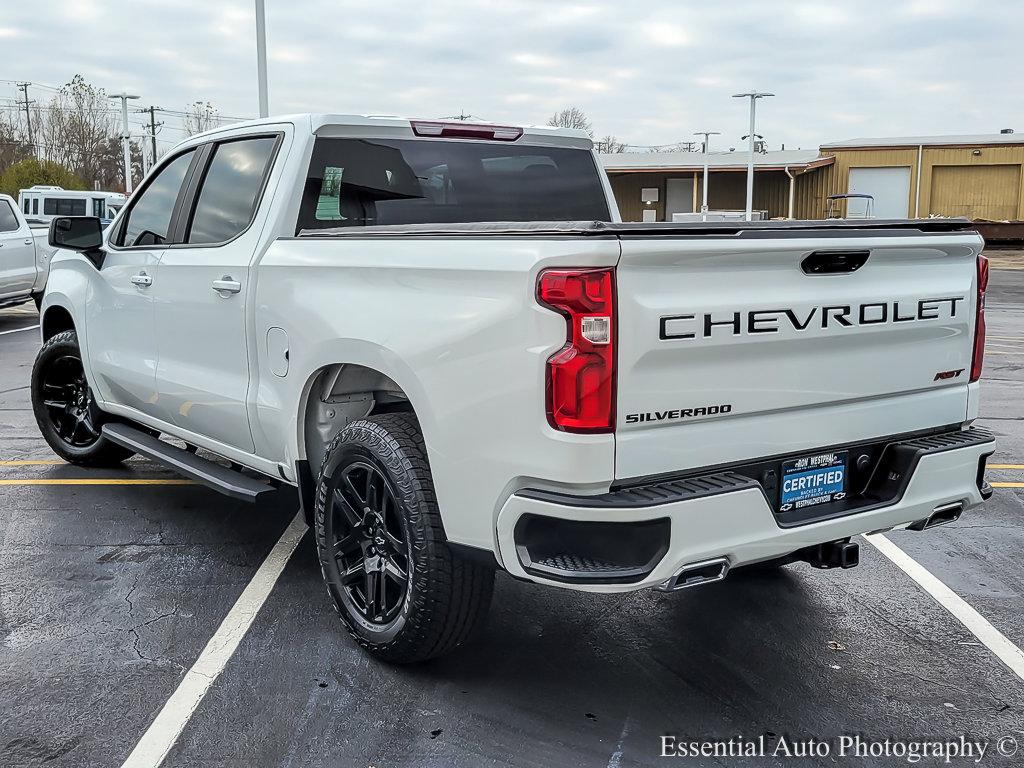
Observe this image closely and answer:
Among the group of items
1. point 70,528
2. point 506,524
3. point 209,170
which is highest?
point 209,170

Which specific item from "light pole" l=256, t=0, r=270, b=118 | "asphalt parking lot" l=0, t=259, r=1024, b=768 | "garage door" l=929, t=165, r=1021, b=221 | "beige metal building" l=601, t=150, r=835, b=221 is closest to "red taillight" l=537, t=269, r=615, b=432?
"asphalt parking lot" l=0, t=259, r=1024, b=768

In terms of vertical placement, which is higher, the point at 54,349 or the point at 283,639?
the point at 54,349

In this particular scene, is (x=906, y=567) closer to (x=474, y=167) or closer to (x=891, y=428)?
(x=891, y=428)

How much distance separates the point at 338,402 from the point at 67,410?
11.3 feet

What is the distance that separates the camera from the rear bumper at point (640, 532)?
293 centimetres

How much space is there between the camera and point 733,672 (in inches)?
147

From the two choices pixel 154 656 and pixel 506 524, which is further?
pixel 154 656

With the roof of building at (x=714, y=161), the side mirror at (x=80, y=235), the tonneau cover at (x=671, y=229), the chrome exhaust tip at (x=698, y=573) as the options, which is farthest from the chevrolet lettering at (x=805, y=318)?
the roof of building at (x=714, y=161)

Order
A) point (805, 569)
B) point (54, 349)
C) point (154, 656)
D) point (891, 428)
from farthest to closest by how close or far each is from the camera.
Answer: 1. point (54, 349)
2. point (805, 569)
3. point (154, 656)
4. point (891, 428)

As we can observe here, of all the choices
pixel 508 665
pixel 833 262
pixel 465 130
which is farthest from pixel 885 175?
pixel 508 665

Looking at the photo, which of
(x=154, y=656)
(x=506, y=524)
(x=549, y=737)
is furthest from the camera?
(x=154, y=656)

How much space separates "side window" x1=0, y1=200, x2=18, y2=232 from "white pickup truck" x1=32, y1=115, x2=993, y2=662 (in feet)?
38.1

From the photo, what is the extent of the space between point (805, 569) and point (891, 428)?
57.3 inches

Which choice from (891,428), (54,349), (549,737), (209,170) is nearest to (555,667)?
(549,737)
